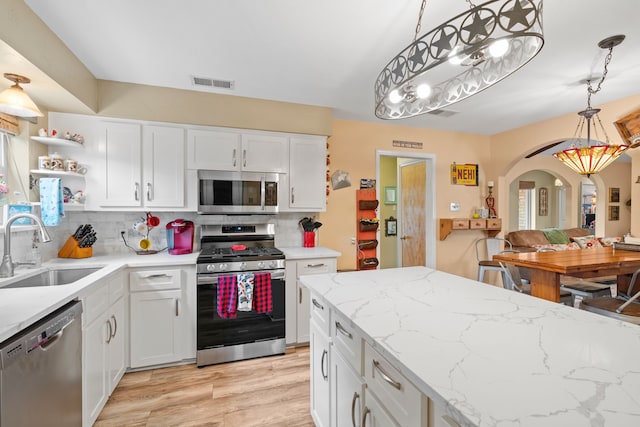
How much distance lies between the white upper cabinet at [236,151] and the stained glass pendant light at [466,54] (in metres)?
1.69

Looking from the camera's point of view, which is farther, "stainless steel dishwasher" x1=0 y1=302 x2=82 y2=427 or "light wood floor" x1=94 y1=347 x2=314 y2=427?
"light wood floor" x1=94 y1=347 x2=314 y2=427

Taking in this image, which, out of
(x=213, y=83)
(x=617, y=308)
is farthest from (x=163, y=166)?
(x=617, y=308)

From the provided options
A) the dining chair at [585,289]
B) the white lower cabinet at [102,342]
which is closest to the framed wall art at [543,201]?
the dining chair at [585,289]

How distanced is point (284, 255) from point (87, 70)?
235 centimetres

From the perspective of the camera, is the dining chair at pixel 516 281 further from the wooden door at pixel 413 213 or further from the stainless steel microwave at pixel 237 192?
the stainless steel microwave at pixel 237 192

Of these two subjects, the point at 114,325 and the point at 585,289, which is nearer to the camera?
the point at 114,325

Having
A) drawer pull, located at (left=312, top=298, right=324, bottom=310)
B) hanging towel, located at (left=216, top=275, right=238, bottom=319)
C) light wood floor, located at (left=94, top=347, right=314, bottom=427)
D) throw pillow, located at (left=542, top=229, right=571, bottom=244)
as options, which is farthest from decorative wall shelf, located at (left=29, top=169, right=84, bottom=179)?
throw pillow, located at (left=542, top=229, right=571, bottom=244)

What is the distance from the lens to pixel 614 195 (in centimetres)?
689

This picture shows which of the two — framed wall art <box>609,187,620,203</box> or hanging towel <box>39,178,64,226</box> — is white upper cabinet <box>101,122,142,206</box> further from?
framed wall art <box>609,187,620,203</box>

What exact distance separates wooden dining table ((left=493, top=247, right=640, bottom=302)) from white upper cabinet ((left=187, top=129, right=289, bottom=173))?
97.5 inches

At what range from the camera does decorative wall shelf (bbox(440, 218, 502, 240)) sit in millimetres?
4375

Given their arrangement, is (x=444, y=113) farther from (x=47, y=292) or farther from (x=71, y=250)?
(x=71, y=250)

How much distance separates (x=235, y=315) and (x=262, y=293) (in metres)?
0.30

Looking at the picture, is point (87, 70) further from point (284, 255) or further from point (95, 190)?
point (284, 255)
